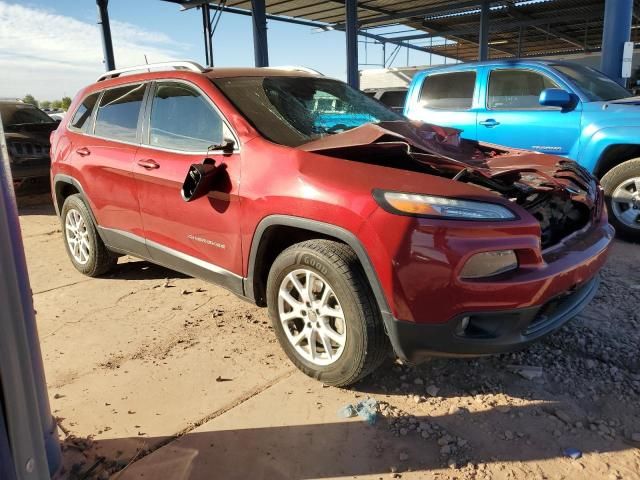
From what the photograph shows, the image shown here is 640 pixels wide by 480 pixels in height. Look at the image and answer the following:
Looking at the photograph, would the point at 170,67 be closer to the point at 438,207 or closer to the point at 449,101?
the point at 438,207

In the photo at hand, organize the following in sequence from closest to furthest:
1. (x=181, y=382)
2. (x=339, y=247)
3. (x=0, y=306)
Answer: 1. (x=0, y=306)
2. (x=339, y=247)
3. (x=181, y=382)

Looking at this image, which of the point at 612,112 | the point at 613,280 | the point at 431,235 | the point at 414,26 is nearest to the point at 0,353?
the point at 431,235

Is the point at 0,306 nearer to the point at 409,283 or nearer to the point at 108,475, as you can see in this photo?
the point at 108,475

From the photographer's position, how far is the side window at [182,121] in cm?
318

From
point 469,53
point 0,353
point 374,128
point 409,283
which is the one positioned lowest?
point 409,283

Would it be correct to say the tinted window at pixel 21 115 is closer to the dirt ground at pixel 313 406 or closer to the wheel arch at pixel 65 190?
the wheel arch at pixel 65 190

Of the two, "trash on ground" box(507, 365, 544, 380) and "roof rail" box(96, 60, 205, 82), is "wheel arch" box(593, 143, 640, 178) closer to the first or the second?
"trash on ground" box(507, 365, 544, 380)

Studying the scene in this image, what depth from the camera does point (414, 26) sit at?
19453mm

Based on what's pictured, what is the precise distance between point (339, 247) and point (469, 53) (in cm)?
2832

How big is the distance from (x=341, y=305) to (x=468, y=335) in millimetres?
608

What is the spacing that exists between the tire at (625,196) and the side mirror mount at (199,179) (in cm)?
393

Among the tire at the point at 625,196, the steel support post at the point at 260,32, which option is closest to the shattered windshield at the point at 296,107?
the tire at the point at 625,196

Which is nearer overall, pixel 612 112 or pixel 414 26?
pixel 612 112

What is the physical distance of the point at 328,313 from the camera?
2.62m
